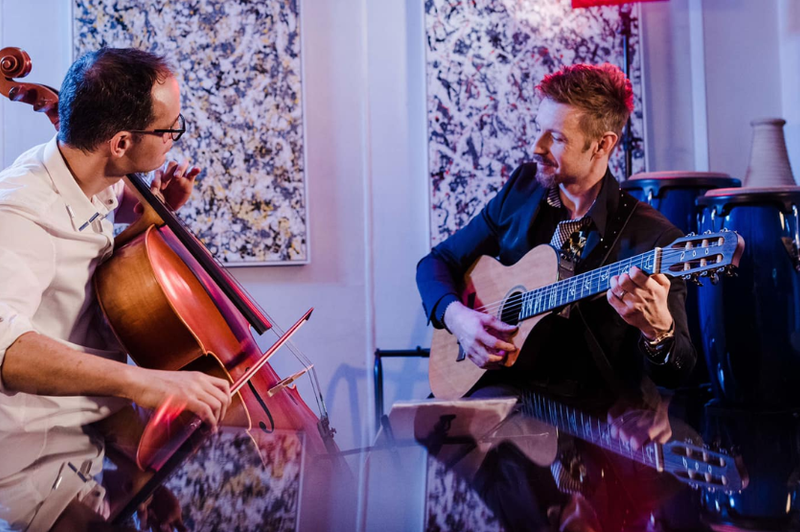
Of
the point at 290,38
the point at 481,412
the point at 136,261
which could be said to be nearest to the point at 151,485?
the point at 481,412

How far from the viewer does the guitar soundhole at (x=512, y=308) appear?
1767 mm

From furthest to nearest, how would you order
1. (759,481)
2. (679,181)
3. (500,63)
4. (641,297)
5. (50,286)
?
(500,63), (679,181), (641,297), (50,286), (759,481)

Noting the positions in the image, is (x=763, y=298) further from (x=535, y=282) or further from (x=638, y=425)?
(x=638, y=425)

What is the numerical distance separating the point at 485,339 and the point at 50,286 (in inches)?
39.4

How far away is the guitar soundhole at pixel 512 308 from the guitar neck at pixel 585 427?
393 mm

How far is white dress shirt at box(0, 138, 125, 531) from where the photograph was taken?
41.2 inches

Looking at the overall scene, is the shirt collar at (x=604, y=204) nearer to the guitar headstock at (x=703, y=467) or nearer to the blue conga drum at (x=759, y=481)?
the blue conga drum at (x=759, y=481)

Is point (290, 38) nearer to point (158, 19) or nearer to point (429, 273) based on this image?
point (158, 19)

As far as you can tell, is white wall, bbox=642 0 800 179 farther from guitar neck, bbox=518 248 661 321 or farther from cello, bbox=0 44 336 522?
cello, bbox=0 44 336 522

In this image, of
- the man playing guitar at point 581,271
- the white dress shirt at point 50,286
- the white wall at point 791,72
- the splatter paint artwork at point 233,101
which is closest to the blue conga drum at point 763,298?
the man playing guitar at point 581,271

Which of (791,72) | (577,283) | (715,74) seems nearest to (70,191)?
(577,283)

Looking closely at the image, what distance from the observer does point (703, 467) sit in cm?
76

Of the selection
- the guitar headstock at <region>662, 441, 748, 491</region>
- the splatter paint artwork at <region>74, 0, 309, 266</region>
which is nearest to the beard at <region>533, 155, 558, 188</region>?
the guitar headstock at <region>662, 441, 748, 491</region>

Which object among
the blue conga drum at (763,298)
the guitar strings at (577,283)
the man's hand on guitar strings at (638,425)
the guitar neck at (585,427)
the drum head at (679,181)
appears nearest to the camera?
the guitar neck at (585,427)
